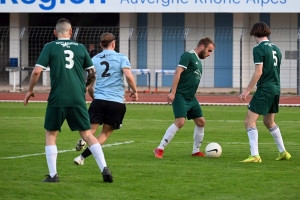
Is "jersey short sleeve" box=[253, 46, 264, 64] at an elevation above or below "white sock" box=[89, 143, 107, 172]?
above

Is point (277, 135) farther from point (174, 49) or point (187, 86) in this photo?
point (174, 49)

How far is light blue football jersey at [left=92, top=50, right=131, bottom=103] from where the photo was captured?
36.5ft

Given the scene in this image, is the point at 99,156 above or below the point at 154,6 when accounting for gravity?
below

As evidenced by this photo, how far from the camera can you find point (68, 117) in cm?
973

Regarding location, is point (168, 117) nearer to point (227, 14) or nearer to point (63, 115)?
point (63, 115)

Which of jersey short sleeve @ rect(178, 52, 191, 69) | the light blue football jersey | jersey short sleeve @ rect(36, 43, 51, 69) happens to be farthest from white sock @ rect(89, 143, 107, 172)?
jersey short sleeve @ rect(178, 52, 191, 69)

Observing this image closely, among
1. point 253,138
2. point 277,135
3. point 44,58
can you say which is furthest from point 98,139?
point 277,135

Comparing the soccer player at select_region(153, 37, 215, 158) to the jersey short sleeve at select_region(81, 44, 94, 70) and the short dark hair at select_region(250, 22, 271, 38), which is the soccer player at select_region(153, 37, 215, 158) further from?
the jersey short sleeve at select_region(81, 44, 94, 70)

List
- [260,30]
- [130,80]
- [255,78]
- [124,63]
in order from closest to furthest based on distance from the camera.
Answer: [130,80] < [124,63] < [255,78] < [260,30]

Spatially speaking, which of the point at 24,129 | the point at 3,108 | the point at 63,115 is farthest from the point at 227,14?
the point at 63,115

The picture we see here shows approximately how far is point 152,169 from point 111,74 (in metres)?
1.42

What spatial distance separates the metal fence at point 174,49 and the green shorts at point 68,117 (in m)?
23.6

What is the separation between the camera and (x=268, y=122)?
1216 cm

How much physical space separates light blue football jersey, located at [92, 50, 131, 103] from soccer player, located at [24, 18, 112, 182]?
1.41m
